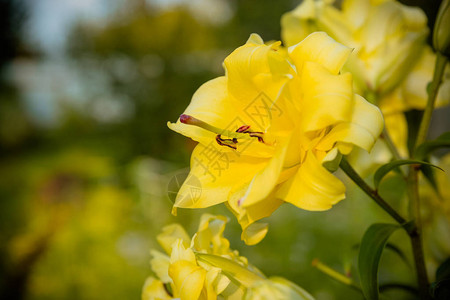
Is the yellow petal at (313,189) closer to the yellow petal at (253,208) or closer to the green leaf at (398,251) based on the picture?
the yellow petal at (253,208)

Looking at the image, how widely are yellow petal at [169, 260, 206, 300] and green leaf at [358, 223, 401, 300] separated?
9cm

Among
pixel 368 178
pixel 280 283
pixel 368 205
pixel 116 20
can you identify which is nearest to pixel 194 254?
pixel 280 283

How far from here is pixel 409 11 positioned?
34 cm

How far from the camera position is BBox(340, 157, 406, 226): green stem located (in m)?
0.22

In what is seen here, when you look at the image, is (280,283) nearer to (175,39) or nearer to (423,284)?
(423,284)

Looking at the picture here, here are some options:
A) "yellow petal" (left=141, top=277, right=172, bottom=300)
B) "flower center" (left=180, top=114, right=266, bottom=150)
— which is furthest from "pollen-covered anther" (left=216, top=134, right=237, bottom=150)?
"yellow petal" (left=141, top=277, right=172, bottom=300)

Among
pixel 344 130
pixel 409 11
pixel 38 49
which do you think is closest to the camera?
pixel 344 130

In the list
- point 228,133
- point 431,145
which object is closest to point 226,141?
point 228,133

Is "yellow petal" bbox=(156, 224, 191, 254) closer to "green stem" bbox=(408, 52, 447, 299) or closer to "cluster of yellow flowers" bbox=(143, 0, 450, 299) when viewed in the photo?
"cluster of yellow flowers" bbox=(143, 0, 450, 299)

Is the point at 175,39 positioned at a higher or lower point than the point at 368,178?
lower

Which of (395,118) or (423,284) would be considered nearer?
(423,284)

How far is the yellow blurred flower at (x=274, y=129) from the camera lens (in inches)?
7.4

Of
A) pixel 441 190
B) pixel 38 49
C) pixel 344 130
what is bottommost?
pixel 38 49

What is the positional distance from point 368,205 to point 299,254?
143 mm
